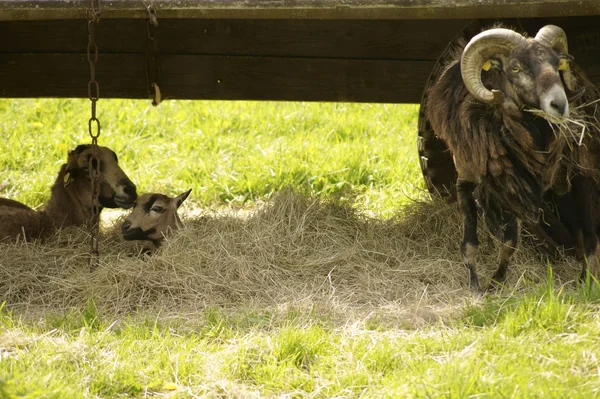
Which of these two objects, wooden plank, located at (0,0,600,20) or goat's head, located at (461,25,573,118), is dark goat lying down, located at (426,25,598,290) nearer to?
goat's head, located at (461,25,573,118)

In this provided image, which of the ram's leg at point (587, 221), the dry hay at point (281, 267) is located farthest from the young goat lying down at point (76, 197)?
the ram's leg at point (587, 221)

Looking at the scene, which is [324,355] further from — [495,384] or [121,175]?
[121,175]

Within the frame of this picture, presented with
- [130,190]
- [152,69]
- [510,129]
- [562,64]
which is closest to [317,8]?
[510,129]

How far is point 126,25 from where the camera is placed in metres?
7.71

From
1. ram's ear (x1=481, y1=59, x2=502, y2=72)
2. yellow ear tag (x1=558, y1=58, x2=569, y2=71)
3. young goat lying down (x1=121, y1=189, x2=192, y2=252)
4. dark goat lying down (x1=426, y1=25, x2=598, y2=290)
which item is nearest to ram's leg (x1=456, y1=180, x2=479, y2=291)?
dark goat lying down (x1=426, y1=25, x2=598, y2=290)

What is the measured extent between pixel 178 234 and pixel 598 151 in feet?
10.8

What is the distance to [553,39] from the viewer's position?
5.54 m

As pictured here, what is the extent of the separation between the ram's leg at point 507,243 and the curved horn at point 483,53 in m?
0.94

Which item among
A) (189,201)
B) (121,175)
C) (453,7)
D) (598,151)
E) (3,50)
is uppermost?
(453,7)

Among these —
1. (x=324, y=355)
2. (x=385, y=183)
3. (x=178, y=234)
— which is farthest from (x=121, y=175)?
(x=324, y=355)

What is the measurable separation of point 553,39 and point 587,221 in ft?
4.36

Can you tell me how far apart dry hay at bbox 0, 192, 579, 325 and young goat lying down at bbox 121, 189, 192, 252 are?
0.18 metres

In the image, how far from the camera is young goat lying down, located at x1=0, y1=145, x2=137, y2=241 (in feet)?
24.3

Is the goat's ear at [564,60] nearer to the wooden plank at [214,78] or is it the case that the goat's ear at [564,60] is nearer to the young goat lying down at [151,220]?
the wooden plank at [214,78]
